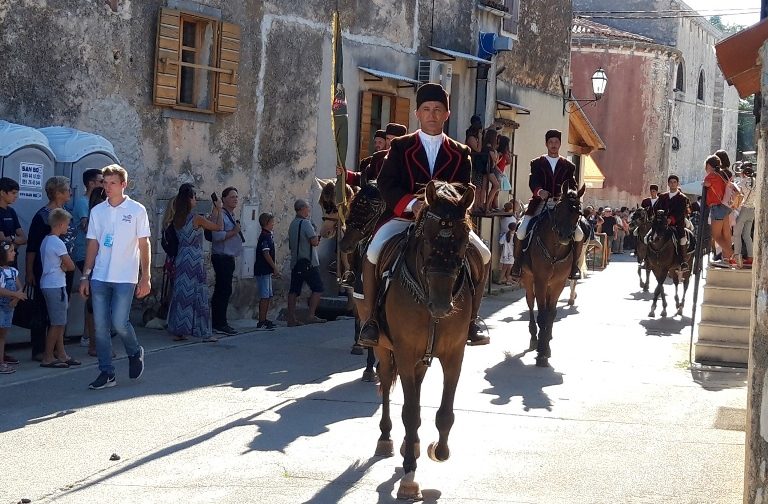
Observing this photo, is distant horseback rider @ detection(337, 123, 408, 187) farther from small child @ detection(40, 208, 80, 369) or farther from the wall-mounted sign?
the wall-mounted sign

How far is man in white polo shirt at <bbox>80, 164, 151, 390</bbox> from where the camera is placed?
10.2 meters

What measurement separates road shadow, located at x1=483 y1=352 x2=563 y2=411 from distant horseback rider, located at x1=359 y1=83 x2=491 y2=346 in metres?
2.65

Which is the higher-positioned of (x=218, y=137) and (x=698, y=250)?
(x=218, y=137)

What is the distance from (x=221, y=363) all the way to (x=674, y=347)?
6.45 meters

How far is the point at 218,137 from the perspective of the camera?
15.8 meters

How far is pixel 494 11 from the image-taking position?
24.4 meters

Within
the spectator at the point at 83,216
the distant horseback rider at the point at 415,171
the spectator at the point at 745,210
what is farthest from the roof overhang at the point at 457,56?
the distant horseback rider at the point at 415,171

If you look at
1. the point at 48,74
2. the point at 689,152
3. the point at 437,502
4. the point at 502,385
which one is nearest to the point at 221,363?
the point at 502,385

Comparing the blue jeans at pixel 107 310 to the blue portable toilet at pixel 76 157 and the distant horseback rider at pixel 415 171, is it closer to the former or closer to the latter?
the blue portable toilet at pixel 76 157

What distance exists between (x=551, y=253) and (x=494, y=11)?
12313 mm

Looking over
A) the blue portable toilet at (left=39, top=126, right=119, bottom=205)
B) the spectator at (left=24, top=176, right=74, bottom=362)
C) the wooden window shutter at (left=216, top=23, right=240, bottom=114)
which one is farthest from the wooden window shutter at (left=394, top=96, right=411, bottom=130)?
the spectator at (left=24, top=176, right=74, bottom=362)

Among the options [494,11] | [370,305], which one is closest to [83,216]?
[370,305]

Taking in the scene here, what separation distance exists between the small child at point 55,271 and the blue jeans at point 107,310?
95 centimetres

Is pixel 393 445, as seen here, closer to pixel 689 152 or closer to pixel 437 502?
pixel 437 502
